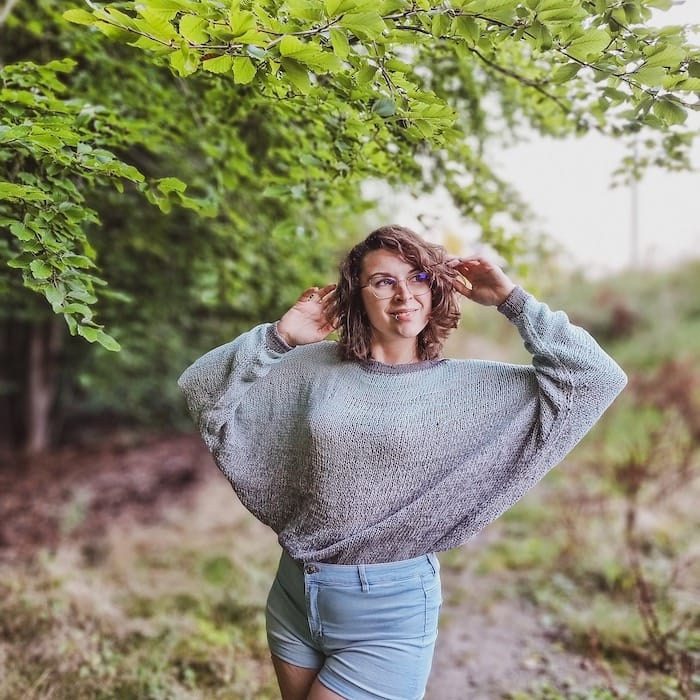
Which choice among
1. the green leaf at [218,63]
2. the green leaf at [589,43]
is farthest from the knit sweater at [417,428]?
the green leaf at [218,63]

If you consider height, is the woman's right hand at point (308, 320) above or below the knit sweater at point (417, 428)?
above

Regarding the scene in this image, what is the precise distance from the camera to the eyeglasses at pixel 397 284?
72.9 inches

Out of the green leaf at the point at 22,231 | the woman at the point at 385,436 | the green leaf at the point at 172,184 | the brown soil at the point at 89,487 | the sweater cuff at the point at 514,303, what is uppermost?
the green leaf at the point at 172,184

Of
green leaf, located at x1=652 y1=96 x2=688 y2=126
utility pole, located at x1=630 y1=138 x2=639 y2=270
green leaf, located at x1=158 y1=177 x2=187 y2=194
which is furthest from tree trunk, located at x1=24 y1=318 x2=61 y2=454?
utility pole, located at x1=630 y1=138 x2=639 y2=270

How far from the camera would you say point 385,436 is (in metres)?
1.76

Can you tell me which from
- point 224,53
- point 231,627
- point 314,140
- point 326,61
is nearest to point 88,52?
point 314,140

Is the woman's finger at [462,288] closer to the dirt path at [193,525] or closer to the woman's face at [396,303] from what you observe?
the woman's face at [396,303]

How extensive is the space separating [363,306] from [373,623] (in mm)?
861

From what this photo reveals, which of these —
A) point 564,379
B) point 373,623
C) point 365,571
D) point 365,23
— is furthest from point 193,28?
point 373,623

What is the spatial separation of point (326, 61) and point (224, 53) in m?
0.24

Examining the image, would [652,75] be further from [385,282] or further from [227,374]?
[227,374]

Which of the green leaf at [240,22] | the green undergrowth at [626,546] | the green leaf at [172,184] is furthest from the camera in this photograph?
the green undergrowth at [626,546]

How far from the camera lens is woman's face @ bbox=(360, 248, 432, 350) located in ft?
6.03

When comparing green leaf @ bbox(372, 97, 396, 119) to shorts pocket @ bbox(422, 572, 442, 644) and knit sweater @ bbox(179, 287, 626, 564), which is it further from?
shorts pocket @ bbox(422, 572, 442, 644)
